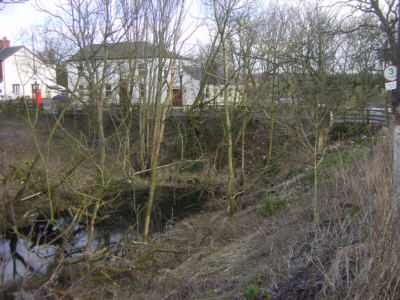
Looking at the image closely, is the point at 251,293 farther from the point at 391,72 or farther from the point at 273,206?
the point at 273,206

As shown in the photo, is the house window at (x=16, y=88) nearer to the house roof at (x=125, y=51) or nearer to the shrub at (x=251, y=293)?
the house roof at (x=125, y=51)

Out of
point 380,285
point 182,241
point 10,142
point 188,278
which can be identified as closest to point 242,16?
point 182,241

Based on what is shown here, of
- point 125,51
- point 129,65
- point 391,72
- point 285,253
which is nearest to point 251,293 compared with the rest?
point 285,253

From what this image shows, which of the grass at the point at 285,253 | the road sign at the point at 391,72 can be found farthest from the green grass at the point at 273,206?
the road sign at the point at 391,72

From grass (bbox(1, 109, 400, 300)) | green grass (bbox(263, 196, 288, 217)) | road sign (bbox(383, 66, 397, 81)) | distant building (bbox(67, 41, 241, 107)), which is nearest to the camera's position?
grass (bbox(1, 109, 400, 300))

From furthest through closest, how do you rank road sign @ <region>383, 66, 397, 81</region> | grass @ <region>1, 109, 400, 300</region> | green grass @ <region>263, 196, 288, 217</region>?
green grass @ <region>263, 196, 288, 217</region>, road sign @ <region>383, 66, 397, 81</region>, grass @ <region>1, 109, 400, 300</region>

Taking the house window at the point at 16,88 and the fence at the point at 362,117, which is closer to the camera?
the fence at the point at 362,117

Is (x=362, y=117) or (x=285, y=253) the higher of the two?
(x=362, y=117)

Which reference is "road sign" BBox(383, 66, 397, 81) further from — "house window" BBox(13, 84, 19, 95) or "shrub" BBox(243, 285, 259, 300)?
"house window" BBox(13, 84, 19, 95)

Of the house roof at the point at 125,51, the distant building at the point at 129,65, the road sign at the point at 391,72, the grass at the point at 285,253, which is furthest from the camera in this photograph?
the house roof at the point at 125,51

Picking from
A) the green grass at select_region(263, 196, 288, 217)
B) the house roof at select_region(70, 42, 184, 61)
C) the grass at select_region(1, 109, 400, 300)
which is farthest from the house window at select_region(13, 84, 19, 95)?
the green grass at select_region(263, 196, 288, 217)

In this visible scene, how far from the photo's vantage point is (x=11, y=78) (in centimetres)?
4375

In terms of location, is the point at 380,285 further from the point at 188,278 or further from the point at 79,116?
the point at 79,116

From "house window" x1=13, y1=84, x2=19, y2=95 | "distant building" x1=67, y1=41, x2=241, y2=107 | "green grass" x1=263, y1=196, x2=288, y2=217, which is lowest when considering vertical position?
"green grass" x1=263, y1=196, x2=288, y2=217
